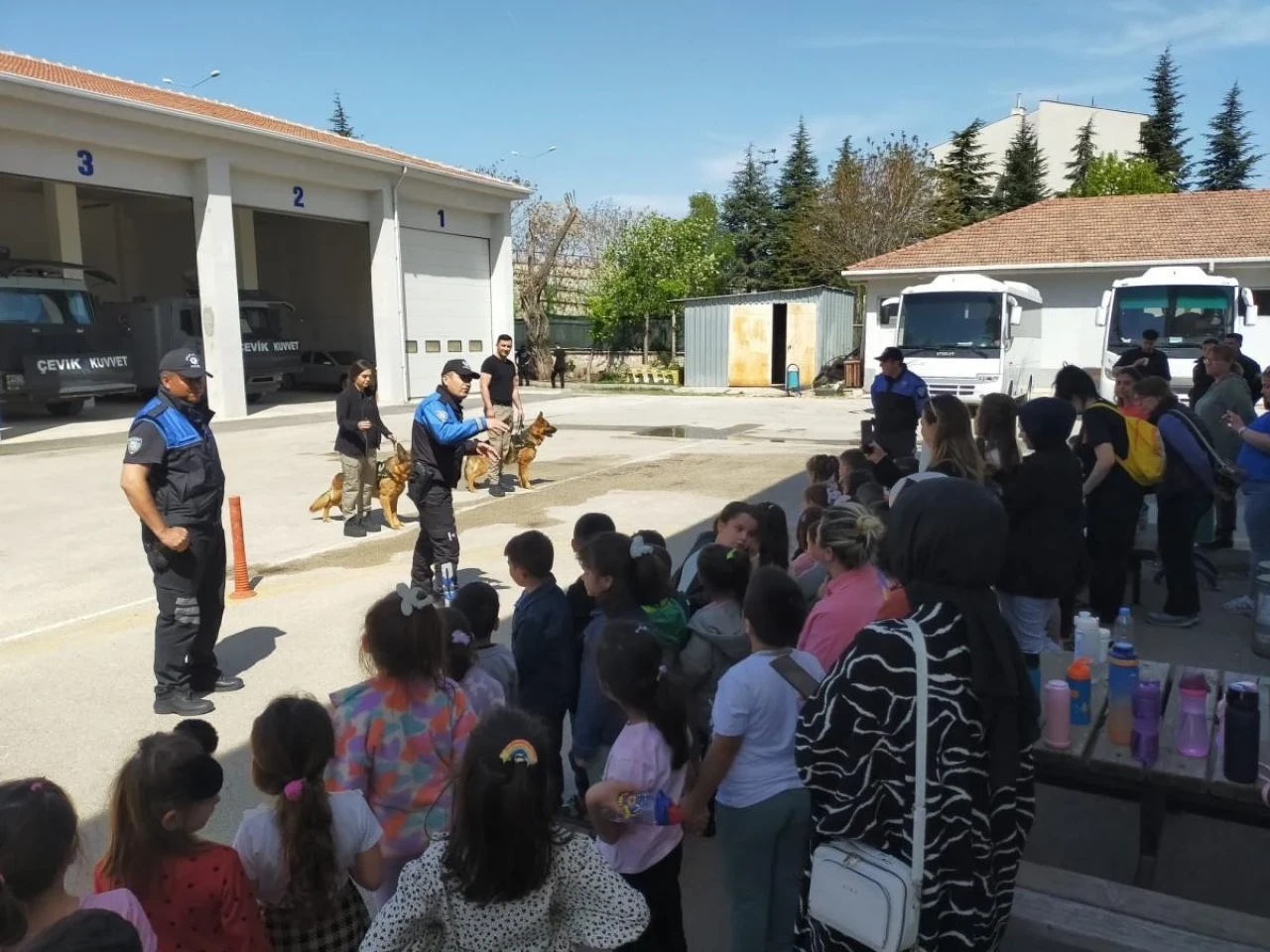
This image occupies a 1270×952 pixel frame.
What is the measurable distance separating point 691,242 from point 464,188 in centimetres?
1167

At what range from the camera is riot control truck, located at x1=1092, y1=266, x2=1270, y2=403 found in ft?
52.9

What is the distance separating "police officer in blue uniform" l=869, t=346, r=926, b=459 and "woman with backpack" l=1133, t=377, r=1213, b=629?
2.62m

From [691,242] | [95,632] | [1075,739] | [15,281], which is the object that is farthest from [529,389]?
[1075,739]

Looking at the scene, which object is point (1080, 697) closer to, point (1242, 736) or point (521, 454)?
point (1242, 736)

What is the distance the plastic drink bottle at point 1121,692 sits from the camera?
3365 millimetres

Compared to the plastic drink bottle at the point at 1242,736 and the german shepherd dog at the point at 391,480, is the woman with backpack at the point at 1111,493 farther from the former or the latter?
the german shepherd dog at the point at 391,480

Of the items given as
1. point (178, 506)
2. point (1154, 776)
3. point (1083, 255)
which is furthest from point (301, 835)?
point (1083, 255)

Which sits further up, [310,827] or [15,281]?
[15,281]

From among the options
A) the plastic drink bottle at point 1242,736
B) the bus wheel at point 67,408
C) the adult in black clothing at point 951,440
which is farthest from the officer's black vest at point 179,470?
the bus wheel at point 67,408

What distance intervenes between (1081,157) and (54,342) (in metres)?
51.5

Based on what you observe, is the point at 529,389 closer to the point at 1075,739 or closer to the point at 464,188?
the point at 464,188

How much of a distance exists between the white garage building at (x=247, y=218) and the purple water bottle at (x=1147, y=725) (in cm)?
2049

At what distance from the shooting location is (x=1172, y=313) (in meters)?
16.6

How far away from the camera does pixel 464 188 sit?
28.2 m
